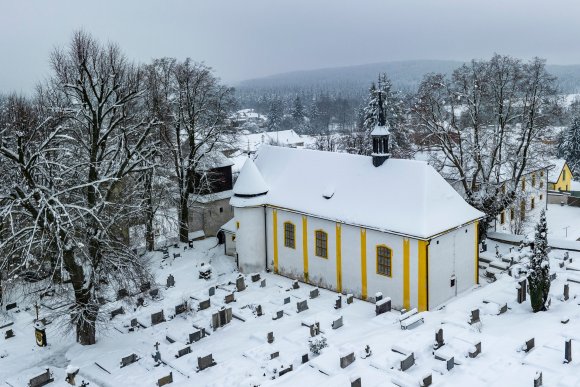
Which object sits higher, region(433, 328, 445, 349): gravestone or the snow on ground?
region(433, 328, 445, 349): gravestone

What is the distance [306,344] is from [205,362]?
3574mm

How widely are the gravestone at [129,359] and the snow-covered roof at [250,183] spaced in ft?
35.4

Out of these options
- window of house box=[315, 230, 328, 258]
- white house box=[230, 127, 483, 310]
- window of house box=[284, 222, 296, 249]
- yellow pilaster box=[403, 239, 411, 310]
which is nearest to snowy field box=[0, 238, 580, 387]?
white house box=[230, 127, 483, 310]

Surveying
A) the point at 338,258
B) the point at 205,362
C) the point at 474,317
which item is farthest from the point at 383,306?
the point at 205,362

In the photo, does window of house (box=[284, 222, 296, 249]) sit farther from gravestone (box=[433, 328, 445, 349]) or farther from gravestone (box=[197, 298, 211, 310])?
gravestone (box=[433, 328, 445, 349])

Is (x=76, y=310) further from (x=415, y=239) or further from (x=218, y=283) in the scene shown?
(x=415, y=239)

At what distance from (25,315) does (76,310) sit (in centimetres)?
575

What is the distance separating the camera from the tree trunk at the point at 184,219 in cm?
3297

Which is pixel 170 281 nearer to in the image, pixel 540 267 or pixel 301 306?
pixel 301 306

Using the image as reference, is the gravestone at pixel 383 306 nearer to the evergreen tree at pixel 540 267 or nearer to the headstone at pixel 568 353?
the evergreen tree at pixel 540 267

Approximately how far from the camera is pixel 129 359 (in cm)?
1922

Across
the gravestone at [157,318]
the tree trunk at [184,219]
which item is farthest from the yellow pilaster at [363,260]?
the tree trunk at [184,219]

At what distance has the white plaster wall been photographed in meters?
28.3

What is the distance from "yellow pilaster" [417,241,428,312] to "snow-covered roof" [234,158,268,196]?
363 inches
